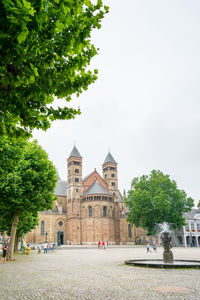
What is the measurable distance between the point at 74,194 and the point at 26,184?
150 ft

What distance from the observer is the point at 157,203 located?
47875 millimetres

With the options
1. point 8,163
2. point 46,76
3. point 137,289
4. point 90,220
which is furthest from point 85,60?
point 90,220

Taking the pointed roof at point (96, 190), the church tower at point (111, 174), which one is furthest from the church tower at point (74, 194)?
the church tower at point (111, 174)

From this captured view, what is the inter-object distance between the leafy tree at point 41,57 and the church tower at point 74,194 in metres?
60.1

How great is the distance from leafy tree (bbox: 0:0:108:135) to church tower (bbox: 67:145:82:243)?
6008cm

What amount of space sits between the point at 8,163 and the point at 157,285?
11193 mm

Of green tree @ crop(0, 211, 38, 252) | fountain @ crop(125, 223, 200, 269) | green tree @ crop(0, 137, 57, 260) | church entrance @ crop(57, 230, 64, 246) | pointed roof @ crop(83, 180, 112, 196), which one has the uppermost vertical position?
pointed roof @ crop(83, 180, 112, 196)

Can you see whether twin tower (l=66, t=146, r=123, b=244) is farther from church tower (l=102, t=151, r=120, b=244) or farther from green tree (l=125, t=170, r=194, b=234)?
green tree (l=125, t=170, r=194, b=234)

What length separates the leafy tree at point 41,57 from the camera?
4.79 m

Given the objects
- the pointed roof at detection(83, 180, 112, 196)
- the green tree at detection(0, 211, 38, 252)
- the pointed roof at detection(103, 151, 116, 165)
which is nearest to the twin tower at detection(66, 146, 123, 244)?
the pointed roof at detection(83, 180, 112, 196)

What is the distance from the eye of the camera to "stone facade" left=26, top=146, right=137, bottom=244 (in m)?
63.6

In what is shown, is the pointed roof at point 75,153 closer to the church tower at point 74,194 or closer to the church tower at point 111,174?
the church tower at point 74,194

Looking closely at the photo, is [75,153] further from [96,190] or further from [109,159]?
[96,190]

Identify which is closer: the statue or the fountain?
the fountain
